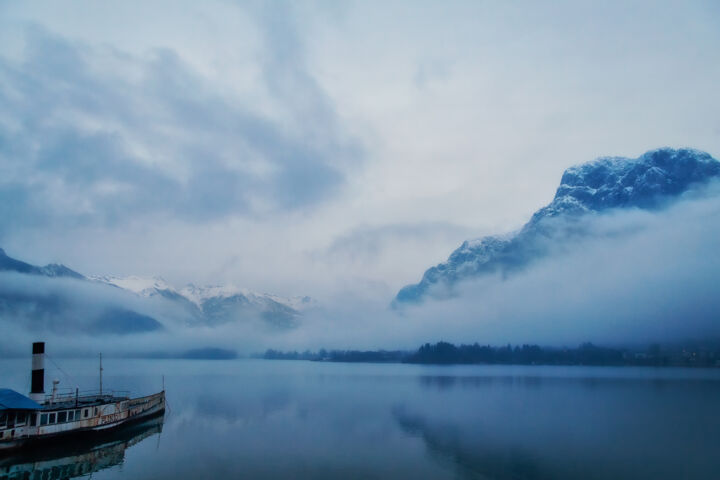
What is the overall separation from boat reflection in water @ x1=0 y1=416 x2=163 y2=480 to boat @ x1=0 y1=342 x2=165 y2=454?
109 cm

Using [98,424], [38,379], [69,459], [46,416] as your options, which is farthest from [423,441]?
[38,379]

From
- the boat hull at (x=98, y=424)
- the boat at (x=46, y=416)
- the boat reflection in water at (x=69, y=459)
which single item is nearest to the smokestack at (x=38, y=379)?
the boat at (x=46, y=416)

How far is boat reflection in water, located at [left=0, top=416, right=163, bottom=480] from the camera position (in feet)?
143

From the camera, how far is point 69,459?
4859 centimetres

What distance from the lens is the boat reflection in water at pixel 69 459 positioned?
4368 centimetres

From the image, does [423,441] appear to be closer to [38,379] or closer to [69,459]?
[69,459]

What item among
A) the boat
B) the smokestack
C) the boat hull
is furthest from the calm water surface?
the smokestack

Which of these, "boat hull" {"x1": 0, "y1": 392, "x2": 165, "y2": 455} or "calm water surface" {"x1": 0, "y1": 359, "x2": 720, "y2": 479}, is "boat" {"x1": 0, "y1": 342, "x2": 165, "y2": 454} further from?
"calm water surface" {"x1": 0, "y1": 359, "x2": 720, "y2": 479}

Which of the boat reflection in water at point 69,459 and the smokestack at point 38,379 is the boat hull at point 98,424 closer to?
the boat reflection in water at point 69,459

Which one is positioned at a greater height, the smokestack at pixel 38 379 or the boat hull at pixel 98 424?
the smokestack at pixel 38 379

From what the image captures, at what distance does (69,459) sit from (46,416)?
5875 mm

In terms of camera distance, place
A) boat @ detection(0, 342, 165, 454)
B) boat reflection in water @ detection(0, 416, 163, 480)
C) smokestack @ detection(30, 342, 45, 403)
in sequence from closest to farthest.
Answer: boat reflection in water @ detection(0, 416, 163, 480) → boat @ detection(0, 342, 165, 454) → smokestack @ detection(30, 342, 45, 403)

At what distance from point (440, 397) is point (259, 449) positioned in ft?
206

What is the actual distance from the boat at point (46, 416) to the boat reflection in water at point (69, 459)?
43.1 inches
